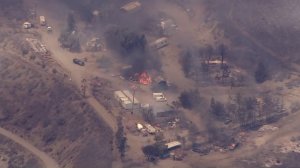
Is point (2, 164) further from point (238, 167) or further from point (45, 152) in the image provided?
point (238, 167)

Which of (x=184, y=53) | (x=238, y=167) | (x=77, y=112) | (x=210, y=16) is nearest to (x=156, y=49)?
(x=184, y=53)

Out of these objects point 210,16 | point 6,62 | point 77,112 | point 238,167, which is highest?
point 210,16

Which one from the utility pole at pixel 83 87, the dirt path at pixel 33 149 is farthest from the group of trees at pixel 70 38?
the dirt path at pixel 33 149

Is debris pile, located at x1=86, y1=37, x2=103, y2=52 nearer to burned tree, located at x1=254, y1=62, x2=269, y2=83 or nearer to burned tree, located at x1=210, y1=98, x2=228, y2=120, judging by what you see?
burned tree, located at x1=210, y1=98, x2=228, y2=120

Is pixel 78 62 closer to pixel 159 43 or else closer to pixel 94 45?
pixel 94 45

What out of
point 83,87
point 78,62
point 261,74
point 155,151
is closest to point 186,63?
point 261,74
